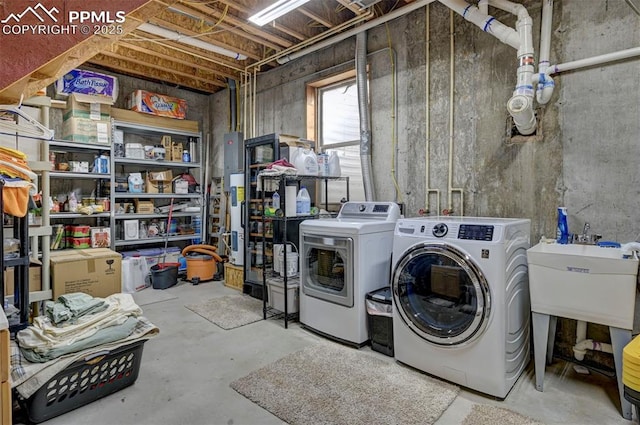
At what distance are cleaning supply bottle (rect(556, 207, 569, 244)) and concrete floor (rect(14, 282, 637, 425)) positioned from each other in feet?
3.07

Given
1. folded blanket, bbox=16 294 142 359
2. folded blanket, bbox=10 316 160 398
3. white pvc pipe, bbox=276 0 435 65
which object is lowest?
folded blanket, bbox=10 316 160 398

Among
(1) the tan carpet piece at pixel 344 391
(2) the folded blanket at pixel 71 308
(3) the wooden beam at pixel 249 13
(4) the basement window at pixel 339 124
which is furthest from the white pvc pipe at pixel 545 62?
(2) the folded blanket at pixel 71 308

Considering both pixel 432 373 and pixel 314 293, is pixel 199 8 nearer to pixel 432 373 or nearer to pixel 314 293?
pixel 314 293

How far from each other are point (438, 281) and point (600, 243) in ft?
3.56

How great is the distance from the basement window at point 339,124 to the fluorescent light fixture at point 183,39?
44.7 inches

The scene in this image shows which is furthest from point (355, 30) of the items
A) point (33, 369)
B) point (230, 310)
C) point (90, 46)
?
point (33, 369)

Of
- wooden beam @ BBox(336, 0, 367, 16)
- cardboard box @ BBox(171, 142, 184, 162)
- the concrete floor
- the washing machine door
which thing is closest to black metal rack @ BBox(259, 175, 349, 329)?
the concrete floor

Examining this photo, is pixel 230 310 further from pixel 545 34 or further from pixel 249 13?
pixel 545 34

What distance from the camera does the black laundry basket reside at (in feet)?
6.41

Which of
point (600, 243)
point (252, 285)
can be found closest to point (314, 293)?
point (252, 285)

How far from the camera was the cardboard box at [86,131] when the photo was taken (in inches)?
184

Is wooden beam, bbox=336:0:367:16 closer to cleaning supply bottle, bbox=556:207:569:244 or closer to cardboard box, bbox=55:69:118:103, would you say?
cleaning supply bottle, bbox=556:207:569:244

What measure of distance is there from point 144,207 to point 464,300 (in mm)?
4785

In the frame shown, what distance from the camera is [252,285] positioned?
174 inches
